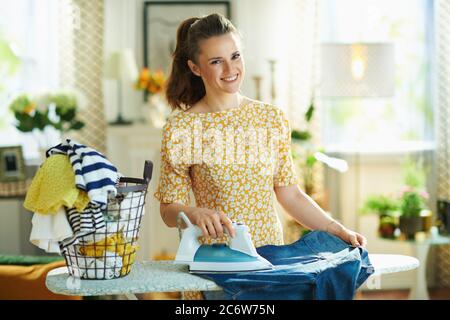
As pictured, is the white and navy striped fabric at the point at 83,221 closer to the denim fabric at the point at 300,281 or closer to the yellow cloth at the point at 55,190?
the yellow cloth at the point at 55,190

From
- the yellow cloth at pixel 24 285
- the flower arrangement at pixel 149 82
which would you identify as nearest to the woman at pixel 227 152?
the yellow cloth at pixel 24 285

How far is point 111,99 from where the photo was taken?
5.39 meters

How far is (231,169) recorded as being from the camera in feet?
6.91

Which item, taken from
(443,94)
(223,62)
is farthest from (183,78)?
(443,94)

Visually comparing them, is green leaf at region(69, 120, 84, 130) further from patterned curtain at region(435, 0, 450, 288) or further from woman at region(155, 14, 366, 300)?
woman at region(155, 14, 366, 300)

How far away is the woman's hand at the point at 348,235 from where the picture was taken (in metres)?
2.01

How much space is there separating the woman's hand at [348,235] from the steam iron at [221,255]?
0.27 metres

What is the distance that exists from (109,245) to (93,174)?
0.59 ft

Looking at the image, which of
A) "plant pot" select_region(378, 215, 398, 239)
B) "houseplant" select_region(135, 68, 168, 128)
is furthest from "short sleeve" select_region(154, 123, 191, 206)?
"houseplant" select_region(135, 68, 168, 128)

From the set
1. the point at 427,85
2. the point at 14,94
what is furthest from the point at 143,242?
the point at 427,85

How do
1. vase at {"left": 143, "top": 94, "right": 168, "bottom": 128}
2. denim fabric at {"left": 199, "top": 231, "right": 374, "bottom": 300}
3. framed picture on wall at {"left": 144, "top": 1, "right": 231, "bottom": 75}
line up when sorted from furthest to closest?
framed picture on wall at {"left": 144, "top": 1, "right": 231, "bottom": 75}
vase at {"left": 143, "top": 94, "right": 168, "bottom": 128}
denim fabric at {"left": 199, "top": 231, "right": 374, "bottom": 300}

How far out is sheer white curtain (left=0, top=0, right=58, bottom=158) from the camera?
5.45 m

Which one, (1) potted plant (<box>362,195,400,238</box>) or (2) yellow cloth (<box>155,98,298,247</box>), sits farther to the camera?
(1) potted plant (<box>362,195,400,238</box>)

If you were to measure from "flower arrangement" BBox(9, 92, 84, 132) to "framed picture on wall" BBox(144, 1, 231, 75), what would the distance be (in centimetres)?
67
